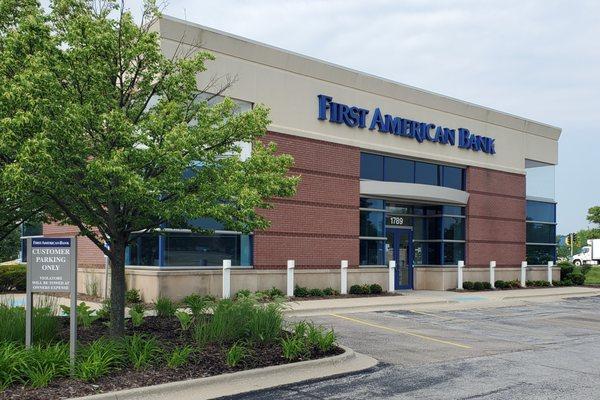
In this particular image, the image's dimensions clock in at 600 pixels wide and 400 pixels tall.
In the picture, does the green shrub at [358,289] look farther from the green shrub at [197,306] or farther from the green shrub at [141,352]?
the green shrub at [141,352]

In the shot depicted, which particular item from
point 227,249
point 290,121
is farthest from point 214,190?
point 290,121

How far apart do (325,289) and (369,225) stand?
3575 mm

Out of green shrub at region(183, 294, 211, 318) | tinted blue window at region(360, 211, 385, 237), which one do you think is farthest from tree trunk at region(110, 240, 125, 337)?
tinted blue window at region(360, 211, 385, 237)

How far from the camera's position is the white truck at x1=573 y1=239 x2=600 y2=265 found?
69750 mm

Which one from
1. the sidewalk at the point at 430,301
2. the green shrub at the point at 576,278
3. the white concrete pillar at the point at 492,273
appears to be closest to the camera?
the sidewalk at the point at 430,301

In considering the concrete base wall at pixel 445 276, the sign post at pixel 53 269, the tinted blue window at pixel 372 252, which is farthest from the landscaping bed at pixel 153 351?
the concrete base wall at pixel 445 276

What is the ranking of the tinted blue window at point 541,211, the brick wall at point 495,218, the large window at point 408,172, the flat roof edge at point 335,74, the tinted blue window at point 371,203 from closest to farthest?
the flat roof edge at point 335,74 < the tinted blue window at point 371,203 < the large window at point 408,172 < the brick wall at point 495,218 < the tinted blue window at point 541,211

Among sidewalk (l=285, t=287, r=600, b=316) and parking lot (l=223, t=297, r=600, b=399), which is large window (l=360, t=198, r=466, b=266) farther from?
parking lot (l=223, t=297, r=600, b=399)

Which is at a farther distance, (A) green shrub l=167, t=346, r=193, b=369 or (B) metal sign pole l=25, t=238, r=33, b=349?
(A) green shrub l=167, t=346, r=193, b=369

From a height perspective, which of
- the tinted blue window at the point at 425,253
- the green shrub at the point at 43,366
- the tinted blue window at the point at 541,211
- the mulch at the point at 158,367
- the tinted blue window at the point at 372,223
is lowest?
the mulch at the point at 158,367

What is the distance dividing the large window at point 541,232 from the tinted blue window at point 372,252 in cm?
1047

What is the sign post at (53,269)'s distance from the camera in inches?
356

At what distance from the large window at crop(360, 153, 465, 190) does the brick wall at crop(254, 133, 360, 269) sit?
96 centimetres

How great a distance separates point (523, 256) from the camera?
102ft
